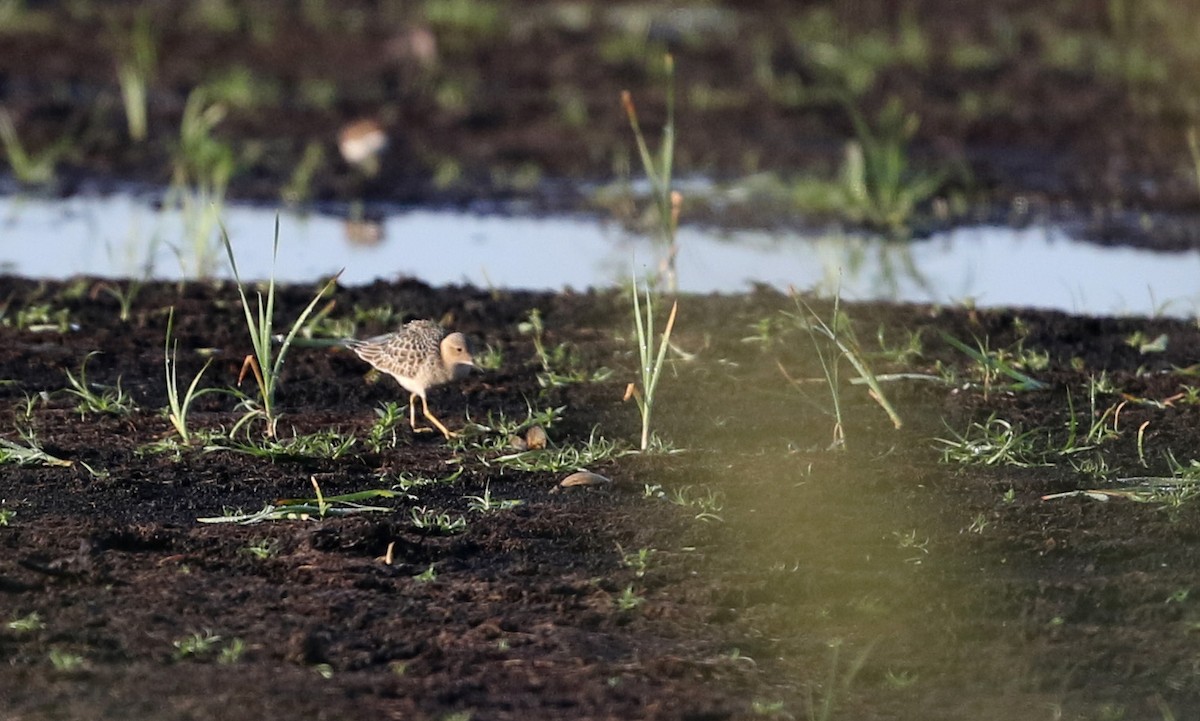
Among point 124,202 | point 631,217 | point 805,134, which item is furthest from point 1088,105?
point 124,202

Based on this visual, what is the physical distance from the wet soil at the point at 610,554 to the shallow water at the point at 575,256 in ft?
5.26

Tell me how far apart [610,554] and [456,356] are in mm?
1120

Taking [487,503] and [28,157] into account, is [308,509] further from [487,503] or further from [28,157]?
[28,157]

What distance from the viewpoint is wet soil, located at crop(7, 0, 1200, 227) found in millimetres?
10852

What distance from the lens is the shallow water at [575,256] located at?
8203mm

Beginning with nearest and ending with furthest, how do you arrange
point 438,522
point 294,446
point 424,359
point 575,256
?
1. point 438,522
2. point 294,446
3. point 424,359
4. point 575,256

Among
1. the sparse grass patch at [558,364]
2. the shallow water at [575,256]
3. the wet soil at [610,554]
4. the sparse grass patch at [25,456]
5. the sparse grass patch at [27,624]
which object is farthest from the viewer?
the shallow water at [575,256]

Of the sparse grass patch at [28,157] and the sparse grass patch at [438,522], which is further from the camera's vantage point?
the sparse grass patch at [28,157]

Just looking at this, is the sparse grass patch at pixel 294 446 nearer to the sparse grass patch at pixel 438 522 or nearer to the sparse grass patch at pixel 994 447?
the sparse grass patch at pixel 438 522

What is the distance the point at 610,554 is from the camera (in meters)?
4.78

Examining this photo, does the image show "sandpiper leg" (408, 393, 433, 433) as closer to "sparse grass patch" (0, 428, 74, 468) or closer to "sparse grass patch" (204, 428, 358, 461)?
"sparse grass patch" (204, 428, 358, 461)

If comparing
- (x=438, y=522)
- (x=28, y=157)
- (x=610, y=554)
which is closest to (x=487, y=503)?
(x=438, y=522)

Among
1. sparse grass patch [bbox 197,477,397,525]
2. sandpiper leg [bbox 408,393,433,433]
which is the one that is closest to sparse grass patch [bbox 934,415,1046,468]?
sandpiper leg [bbox 408,393,433,433]

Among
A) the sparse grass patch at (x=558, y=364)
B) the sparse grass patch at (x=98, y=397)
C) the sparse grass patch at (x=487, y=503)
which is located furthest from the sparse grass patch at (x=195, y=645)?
the sparse grass patch at (x=558, y=364)
